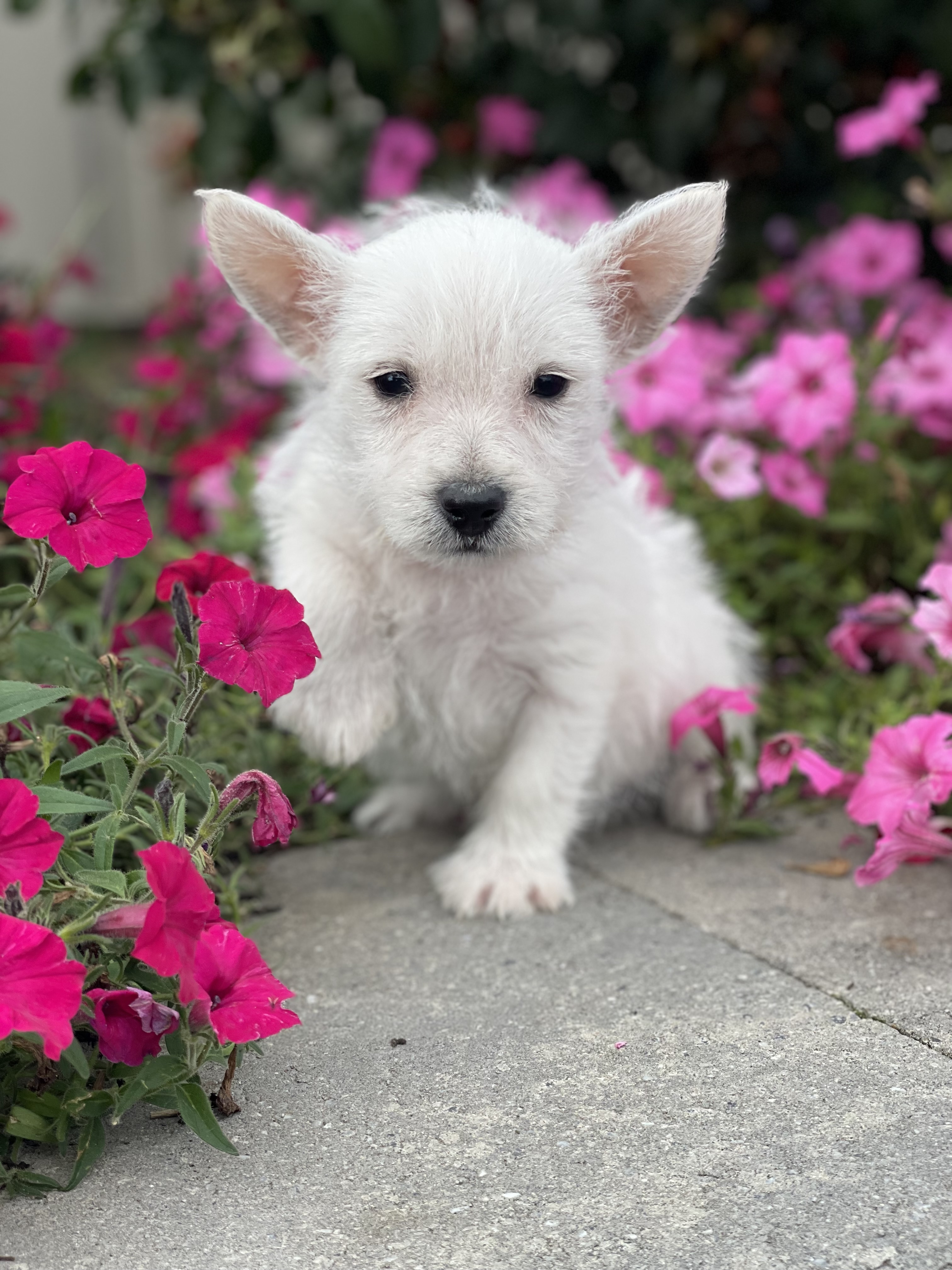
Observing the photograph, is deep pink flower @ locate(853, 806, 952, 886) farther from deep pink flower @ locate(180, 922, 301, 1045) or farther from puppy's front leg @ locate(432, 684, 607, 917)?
deep pink flower @ locate(180, 922, 301, 1045)

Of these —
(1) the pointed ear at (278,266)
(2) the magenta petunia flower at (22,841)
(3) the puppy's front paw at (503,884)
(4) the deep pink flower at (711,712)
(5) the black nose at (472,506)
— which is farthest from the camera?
(4) the deep pink flower at (711,712)

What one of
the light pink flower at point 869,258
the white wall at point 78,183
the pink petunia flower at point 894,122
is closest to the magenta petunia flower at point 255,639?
the pink petunia flower at point 894,122

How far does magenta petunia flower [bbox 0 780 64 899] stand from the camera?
73.6 inches

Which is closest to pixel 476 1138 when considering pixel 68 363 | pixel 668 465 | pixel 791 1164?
pixel 791 1164

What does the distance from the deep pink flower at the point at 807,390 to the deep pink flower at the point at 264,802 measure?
2.38 m

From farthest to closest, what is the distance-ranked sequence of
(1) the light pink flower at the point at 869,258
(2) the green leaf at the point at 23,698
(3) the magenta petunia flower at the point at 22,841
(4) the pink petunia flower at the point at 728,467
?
(1) the light pink flower at the point at 869,258 < (4) the pink petunia flower at the point at 728,467 < (2) the green leaf at the point at 23,698 < (3) the magenta petunia flower at the point at 22,841

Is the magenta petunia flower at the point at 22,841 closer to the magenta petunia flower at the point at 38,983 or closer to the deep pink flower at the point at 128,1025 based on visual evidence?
the magenta petunia flower at the point at 38,983

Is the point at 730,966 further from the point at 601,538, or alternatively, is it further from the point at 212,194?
the point at 212,194

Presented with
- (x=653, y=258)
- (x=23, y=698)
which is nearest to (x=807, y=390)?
(x=653, y=258)

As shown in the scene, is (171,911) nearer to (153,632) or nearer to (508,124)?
(153,632)

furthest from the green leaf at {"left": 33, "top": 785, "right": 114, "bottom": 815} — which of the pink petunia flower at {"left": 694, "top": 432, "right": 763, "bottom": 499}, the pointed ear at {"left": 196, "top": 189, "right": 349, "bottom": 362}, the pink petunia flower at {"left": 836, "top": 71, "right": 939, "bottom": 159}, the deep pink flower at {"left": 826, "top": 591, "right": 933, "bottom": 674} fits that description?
the pink petunia flower at {"left": 836, "top": 71, "right": 939, "bottom": 159}

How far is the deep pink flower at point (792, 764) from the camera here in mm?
2961

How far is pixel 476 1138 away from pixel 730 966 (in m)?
0.75

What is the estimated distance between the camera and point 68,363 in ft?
23.5
